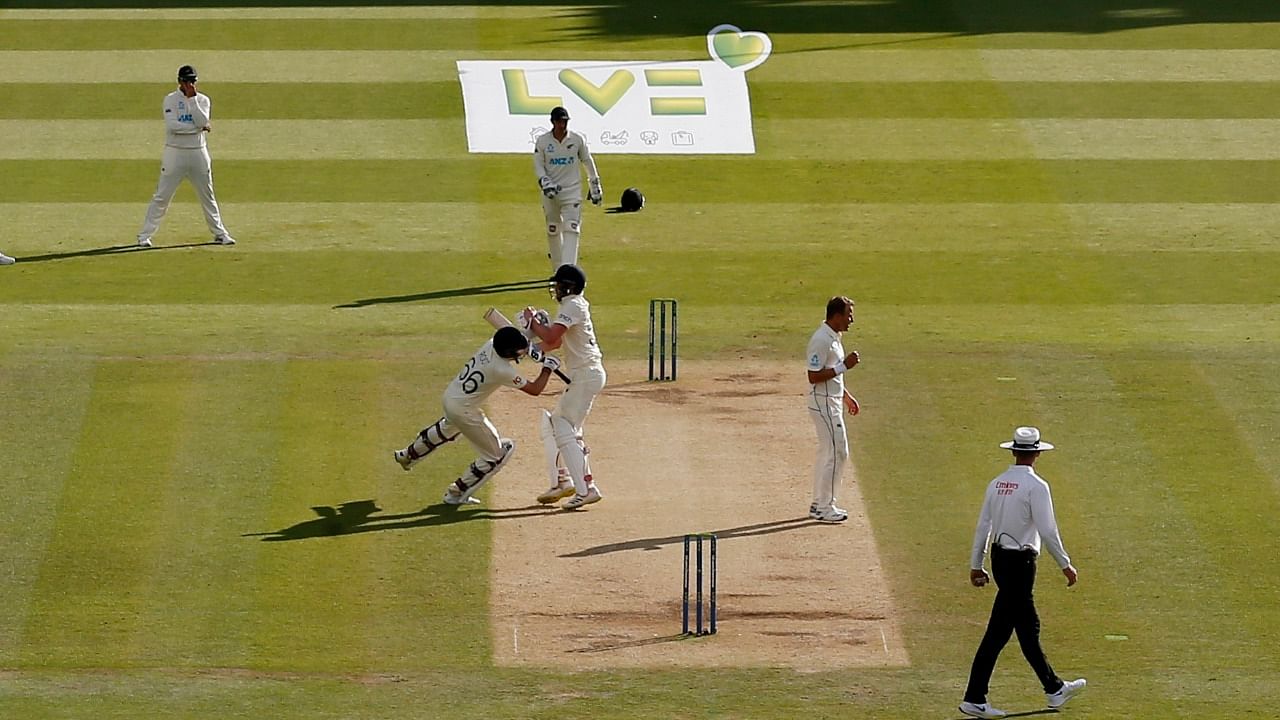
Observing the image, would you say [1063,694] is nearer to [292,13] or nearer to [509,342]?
Answer: [509,342]

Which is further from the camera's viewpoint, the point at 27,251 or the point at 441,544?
the point at 27,251

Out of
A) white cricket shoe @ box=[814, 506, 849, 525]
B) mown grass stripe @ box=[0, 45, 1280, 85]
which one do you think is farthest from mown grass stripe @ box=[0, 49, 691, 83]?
white cricket shoe @ box=[814, 506, 849, 525]

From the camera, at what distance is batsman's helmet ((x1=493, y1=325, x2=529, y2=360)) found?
15.9 m

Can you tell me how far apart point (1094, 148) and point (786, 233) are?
5324 millimetres

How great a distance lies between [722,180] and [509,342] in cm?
1106

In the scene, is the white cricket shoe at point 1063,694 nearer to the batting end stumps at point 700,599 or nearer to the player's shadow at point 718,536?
the batting end stumps at point 700,599

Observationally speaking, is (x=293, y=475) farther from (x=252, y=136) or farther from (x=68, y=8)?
(x=68, y=8)

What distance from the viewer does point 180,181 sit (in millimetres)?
23609

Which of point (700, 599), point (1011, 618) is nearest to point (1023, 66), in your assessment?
point (700, 599)

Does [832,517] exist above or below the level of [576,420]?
below

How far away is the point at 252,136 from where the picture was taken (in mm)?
27969

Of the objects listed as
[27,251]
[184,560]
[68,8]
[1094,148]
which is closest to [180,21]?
[68,8]

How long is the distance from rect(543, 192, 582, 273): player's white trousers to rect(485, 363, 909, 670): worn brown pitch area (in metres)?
3.54

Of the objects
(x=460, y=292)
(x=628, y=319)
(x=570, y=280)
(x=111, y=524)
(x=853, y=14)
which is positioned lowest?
(x=111, y=524)
